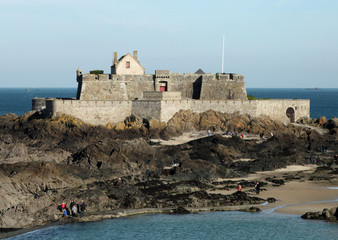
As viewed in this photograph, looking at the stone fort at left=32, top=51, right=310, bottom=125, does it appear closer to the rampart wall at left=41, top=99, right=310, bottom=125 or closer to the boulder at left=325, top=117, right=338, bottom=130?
the rampart wall at left=41, top=99, right=310, bottom=125

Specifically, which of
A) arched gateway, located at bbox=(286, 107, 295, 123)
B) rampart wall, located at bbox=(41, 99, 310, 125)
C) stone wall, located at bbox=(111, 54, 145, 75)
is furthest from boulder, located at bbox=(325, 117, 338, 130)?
stone wall, located at bbox=(111, 54, 145, 75)

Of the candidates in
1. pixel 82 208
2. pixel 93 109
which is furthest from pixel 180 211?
pixel 93 109

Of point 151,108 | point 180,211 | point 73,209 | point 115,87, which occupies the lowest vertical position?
point 180,211

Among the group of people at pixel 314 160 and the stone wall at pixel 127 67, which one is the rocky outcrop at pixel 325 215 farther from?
the stone wall at pixel 127 67

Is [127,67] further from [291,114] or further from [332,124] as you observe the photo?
[332,124]

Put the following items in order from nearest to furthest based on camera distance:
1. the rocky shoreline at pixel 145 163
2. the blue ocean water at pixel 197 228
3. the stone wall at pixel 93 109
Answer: the blue ocean water at pixel 197 228
the rocky shoreline at pixel 145 163
the stone wall at pixel 93 109

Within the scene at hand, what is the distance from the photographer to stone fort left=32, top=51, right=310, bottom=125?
5988 centimetres

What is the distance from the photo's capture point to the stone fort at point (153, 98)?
59875 mm

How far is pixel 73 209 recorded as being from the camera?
3159 centimetres

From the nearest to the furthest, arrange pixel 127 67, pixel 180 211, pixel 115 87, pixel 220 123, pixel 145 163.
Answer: pixel 180 211
pixel 145 163
pixel 220 123
pixel 115 87
pixel 127 67

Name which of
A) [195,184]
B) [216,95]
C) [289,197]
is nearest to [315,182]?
[289,197]

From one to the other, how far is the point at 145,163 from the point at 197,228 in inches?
545

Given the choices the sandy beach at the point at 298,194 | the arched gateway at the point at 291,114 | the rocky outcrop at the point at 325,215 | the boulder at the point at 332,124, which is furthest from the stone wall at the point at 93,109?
the rocky outcrop at the point at 325,215

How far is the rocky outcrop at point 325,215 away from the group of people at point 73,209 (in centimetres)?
1308
